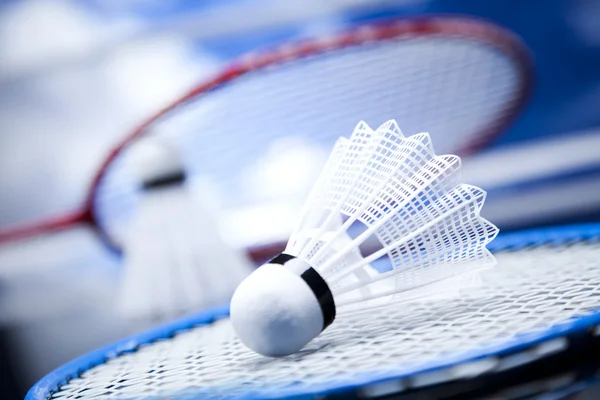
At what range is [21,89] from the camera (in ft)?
8.20

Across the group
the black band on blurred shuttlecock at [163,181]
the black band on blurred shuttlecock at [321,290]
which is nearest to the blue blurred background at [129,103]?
the black band on blurred shuttlecock at [163,181]

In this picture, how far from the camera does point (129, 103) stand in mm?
2527

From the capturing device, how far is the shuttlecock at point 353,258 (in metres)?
0.64

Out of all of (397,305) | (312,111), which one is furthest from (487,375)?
(312,111)

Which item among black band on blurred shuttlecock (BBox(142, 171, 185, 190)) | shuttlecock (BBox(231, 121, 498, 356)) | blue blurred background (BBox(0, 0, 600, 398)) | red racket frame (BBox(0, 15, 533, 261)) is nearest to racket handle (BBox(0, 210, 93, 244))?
red racket frame (BBox(0, 15, 533, 261))

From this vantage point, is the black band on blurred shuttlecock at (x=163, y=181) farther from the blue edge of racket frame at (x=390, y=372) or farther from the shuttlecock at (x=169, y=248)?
the blue edge of racket frame at (x=390, y=372)

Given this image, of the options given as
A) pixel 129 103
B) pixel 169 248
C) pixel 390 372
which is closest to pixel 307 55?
pixel 169 248

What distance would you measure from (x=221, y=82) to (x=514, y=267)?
69 centimetres

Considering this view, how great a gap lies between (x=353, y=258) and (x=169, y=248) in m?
0.93

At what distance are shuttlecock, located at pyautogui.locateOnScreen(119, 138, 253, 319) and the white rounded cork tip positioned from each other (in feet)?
2.98

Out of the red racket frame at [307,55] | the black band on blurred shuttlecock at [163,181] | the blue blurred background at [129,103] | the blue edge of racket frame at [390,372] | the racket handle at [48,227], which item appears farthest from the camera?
the blue blurred background at [129,103]

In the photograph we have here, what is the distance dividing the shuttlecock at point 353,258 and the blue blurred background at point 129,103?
1.77 metres

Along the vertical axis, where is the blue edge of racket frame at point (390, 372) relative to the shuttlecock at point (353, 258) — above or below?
below

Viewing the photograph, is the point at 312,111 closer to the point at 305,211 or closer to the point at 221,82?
the point at 221,82
